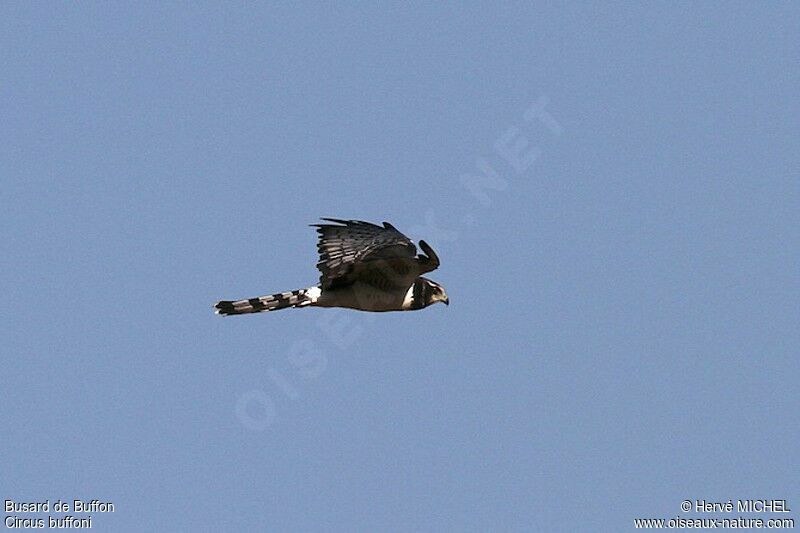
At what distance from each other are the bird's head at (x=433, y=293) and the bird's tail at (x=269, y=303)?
162cm

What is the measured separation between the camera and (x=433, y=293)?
16.9m

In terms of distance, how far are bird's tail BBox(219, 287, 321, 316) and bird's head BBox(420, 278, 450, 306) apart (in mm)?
1621

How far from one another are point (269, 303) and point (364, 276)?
1.49m

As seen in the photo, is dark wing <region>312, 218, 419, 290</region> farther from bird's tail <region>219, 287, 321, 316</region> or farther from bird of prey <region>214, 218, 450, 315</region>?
bird's tail <region>219, 287, 321, 316</region>

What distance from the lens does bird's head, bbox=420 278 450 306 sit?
55.1 ft

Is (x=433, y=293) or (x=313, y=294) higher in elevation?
(x=433, y=293)

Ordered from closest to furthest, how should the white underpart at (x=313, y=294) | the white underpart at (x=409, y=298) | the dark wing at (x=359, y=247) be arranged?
the dark wing at (x=359, y=247), the white underpart at (x=313, y=294), the white underpart at (x=409, y=298)

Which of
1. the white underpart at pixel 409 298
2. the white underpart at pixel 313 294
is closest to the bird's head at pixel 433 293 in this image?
the white underpart at pixel 409 298

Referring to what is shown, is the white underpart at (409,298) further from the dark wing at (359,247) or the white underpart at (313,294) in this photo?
the white underpart at (313,294)

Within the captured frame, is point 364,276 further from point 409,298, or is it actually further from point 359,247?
point 359,247

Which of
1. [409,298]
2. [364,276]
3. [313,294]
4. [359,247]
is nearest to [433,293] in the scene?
[409,298]

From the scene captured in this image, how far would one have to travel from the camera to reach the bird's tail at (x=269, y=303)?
53.6 ft

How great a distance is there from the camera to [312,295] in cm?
1630

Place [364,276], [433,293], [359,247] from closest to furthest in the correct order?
[359,247]
[364,276]
[433,293]
